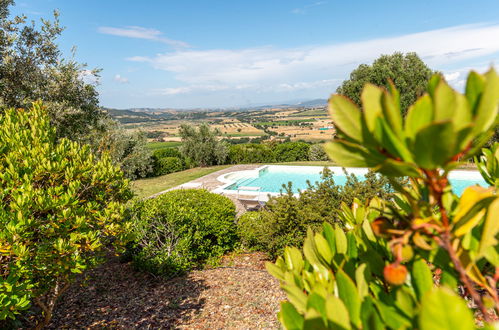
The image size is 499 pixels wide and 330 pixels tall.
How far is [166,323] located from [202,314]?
0.60m

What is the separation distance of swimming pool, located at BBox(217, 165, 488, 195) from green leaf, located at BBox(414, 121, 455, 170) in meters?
15.0

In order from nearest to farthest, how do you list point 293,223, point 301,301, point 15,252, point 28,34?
point 301,301 → point 15,252 → point 293,223 → point 28,34

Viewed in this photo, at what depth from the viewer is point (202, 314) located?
4.87 meters

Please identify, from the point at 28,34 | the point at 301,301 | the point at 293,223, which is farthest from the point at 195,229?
the point at 28,34

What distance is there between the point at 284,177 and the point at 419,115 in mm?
20187

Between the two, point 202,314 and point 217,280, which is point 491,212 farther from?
point 217,280

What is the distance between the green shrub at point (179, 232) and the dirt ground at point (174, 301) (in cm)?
44

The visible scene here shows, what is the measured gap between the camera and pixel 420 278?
683 millimetres

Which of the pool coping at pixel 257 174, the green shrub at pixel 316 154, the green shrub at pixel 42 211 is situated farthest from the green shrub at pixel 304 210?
the green shrub at pixel 316 154

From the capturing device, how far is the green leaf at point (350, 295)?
64 cm

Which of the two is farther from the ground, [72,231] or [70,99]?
[70,99]

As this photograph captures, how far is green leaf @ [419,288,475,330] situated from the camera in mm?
461

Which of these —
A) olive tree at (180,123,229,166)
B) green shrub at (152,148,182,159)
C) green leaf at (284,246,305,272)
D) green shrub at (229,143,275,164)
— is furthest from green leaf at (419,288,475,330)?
green shrub at (229,143,275,164)

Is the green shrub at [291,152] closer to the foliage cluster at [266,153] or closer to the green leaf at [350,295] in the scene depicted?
the foliage cluster at [266,153]
